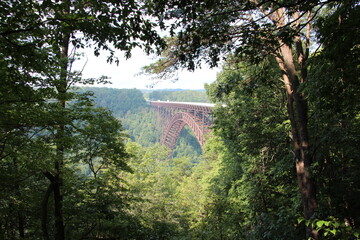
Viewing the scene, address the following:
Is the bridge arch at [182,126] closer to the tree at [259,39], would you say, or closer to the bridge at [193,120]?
the bridge at [193,120]

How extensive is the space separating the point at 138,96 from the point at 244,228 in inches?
4096

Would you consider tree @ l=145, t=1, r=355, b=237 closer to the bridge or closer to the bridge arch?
the bridge

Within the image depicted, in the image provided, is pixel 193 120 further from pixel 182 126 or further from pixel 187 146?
pixel 187 146

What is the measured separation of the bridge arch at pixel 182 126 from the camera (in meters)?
27.9

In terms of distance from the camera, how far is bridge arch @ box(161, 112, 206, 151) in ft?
91.5

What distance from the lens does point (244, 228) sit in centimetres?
693

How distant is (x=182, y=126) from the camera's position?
1599 inches

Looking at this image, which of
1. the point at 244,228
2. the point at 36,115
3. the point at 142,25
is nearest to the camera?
the point at 142,25

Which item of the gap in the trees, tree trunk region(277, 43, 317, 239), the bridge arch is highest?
tree trunk region(277, 43, 317, 239)

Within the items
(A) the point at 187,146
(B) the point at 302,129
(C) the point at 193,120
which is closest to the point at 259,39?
(B) the point at 302,129

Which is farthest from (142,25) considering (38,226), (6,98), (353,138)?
(38,226)

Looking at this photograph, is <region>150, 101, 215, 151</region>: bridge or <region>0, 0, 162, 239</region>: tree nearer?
<region>0, 0, 162, 239</region>: tree

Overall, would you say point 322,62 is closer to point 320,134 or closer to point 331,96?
point 331,96

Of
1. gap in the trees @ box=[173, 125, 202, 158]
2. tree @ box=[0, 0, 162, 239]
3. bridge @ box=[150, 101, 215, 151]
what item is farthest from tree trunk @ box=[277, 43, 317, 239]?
gap in the trees @ box=[173, 125, 202, 158]
